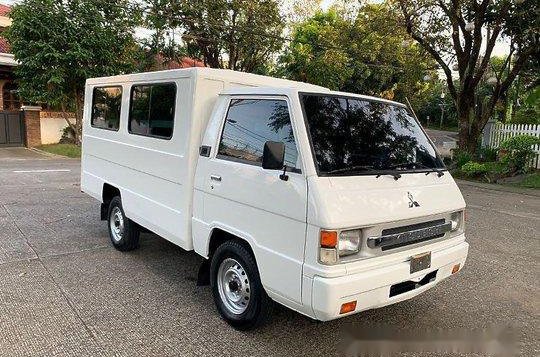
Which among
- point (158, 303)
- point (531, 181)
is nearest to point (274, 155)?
point (158, 303)

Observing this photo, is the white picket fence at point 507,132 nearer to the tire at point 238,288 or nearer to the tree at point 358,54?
the tree at point 358,54

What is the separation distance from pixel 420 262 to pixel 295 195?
115cm

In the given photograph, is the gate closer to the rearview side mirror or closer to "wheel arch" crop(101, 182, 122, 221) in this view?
"wheel arch" crop(101, 182, 122, 221)

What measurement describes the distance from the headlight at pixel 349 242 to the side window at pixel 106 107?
3.66m

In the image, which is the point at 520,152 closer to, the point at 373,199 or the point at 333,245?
the point at 373,199

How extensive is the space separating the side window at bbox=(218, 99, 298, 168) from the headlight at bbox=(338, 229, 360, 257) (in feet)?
2.04

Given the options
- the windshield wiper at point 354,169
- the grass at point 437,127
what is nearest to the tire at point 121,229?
the windshield wiper at point 354,169

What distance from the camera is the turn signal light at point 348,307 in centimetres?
290

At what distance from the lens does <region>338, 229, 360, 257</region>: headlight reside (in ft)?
9.67

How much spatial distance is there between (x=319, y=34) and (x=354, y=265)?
2314 centimetres

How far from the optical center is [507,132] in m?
15.8

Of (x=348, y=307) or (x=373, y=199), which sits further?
(x=373, y=199)

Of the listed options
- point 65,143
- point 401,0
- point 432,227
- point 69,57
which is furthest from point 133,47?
point 432,227

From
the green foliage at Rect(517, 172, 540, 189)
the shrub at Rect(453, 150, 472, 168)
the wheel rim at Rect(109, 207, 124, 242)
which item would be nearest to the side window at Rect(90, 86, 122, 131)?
the wheel rim at Rect(109, 207, 124, 242)
